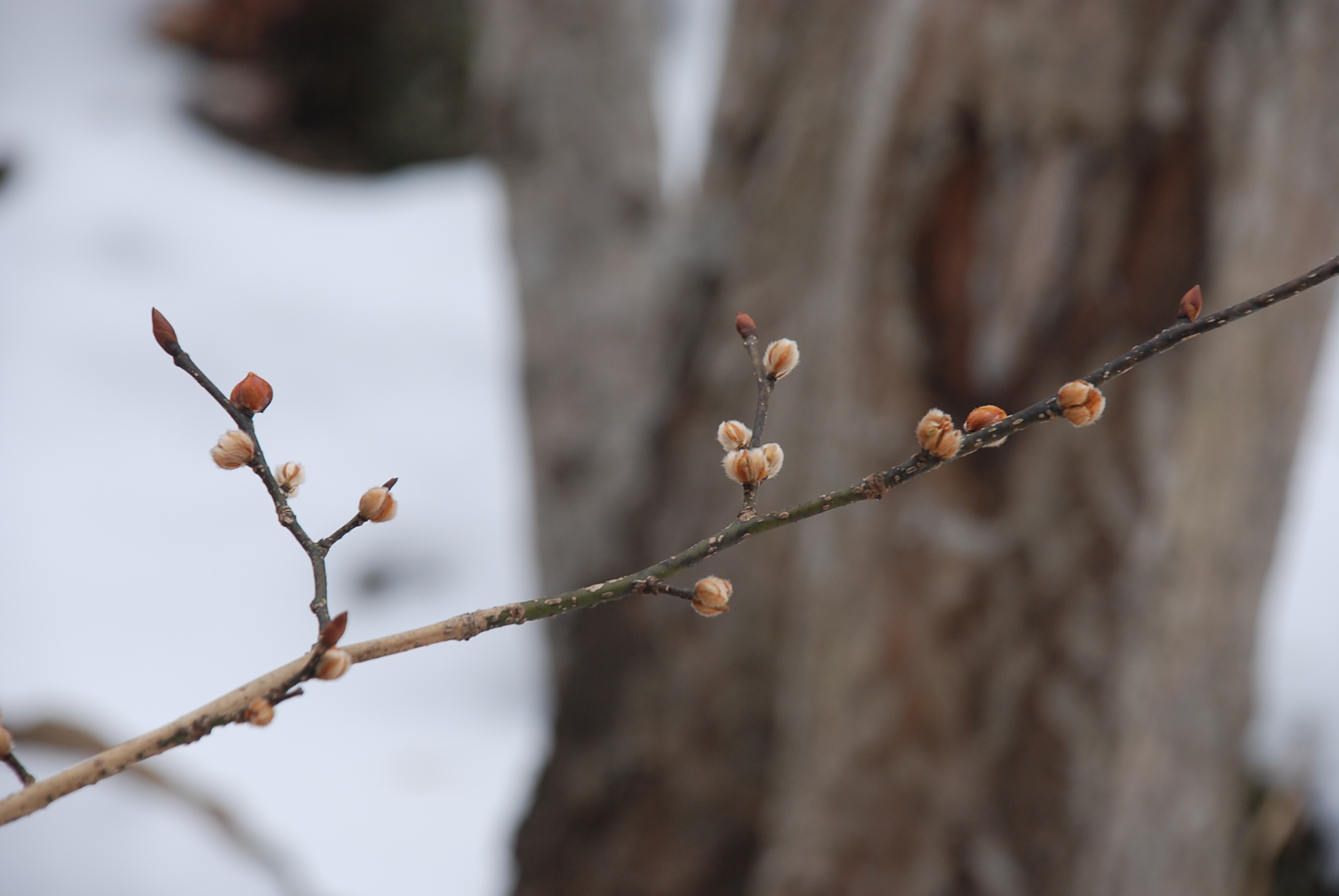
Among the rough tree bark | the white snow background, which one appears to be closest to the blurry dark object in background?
the white snow background

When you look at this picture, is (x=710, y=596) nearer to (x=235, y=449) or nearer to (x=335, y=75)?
(x=235, y=449)

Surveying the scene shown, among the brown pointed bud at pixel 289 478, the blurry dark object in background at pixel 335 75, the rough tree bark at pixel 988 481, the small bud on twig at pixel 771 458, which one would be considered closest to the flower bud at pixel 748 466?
the small bud on twig at pixel 771 458

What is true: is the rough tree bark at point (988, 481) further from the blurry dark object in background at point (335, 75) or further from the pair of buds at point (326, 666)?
the blurry dark object in background at point (335, 75)

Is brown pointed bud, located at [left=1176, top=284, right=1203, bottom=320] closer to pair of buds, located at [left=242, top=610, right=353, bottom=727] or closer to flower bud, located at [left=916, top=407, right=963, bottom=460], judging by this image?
flower bud, located at [left=916, top=407, right=963, bottom=460]

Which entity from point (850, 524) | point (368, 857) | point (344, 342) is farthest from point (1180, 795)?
point (344, 342)

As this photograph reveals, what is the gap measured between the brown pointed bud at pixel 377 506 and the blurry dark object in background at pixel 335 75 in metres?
3.07

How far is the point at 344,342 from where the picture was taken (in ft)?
8.38

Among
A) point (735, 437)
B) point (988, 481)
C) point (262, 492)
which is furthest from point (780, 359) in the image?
point (262, 492)

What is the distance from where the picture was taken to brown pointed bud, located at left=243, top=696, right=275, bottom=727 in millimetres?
199

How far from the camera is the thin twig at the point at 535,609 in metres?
0.20

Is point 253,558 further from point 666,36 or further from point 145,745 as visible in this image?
point 666,36

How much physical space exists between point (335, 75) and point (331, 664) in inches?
130

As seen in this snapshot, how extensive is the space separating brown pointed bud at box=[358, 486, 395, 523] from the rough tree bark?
659 millimetres

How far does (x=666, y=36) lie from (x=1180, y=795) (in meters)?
3.18
